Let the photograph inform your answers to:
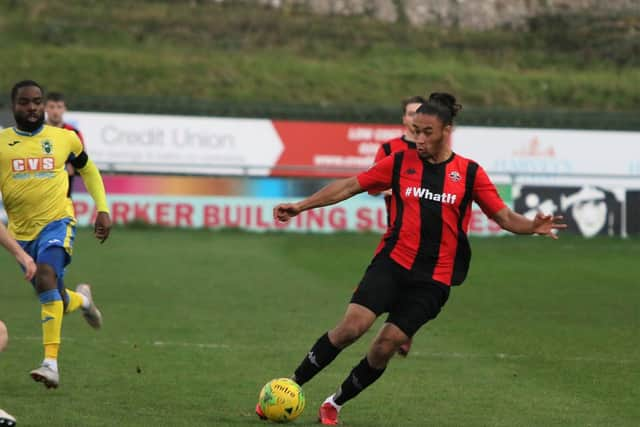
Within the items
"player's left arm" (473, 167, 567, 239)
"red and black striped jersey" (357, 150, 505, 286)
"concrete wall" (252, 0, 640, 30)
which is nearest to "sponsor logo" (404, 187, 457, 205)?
"red and black striped jersey" (357, 150, 505, 286)

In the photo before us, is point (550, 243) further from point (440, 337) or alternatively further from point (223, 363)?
point (223, 363)

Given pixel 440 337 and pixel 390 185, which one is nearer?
pixel 390 185

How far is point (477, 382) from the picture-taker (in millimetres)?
9359

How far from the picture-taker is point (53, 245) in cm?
897

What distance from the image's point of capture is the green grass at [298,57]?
38406 millimetres

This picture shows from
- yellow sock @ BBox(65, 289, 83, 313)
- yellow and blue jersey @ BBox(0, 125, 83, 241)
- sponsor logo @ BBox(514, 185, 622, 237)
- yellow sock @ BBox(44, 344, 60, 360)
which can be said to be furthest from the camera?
sponsor logo @ BBox(514, 185, 622, 237)

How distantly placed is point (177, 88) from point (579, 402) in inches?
1200

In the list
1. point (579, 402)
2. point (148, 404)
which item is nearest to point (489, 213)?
point (579, 402)

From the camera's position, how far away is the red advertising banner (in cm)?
2836

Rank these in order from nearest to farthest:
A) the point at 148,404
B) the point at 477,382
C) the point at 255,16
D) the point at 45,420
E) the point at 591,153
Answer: the point at 45,420 < the point at 148,404 < the point at 477,382 < the point at 591,153 < the point at 255,16

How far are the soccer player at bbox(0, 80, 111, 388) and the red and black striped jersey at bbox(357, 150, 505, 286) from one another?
2.39 m

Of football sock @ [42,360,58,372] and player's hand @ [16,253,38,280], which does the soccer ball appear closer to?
football sock @ [42,360,58,372]

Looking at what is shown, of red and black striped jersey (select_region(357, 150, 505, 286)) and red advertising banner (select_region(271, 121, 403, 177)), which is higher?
red and black striped jersey (select_region(357, 150, 505, 286))

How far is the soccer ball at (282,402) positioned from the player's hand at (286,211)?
1007 mm
